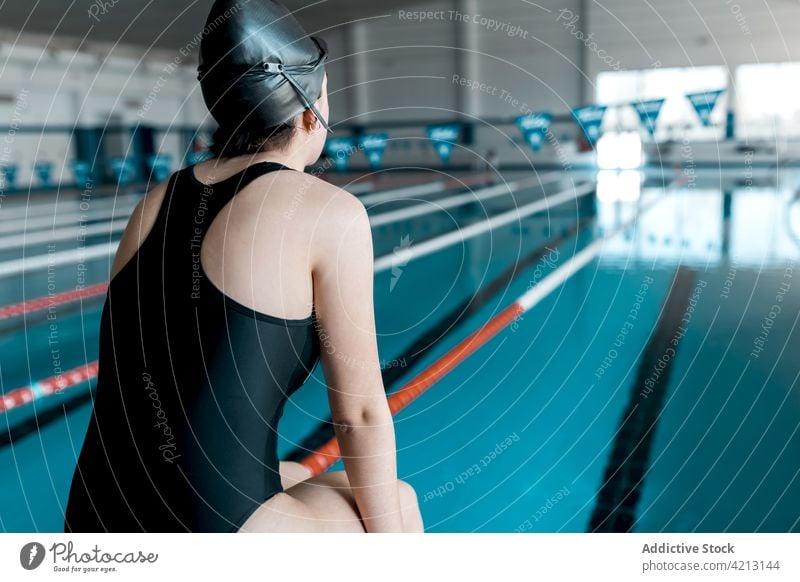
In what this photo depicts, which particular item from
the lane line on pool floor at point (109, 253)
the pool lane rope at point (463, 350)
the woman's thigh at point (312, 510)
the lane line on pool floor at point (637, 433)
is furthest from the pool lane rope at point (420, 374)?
the woman's thigh at point (312, 510)

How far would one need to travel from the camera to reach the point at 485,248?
5898mm

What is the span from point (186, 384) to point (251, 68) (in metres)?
0.45

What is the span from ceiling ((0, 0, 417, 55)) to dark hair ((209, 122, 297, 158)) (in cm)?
953

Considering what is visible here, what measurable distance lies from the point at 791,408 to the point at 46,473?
92.5 inches

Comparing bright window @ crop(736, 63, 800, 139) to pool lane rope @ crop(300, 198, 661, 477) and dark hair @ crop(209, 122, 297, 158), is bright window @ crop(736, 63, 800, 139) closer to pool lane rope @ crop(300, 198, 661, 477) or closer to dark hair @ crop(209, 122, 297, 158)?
pool lane rope @ crop(300, 198, 661, 477)

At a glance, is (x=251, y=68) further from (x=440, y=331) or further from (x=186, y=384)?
(x=440, y=331)

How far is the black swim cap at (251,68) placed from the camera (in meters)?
1.06

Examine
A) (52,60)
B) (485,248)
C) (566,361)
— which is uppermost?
(52,60)

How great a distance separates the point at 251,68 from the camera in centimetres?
107

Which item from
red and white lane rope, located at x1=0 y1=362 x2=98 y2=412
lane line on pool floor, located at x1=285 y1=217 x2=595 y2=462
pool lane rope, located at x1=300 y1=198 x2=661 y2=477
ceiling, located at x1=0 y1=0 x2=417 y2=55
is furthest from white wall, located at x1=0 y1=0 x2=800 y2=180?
red and white lane rope, located at x1=0 y1=362 x2=98 y2=412

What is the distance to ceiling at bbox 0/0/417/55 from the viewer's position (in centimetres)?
1135

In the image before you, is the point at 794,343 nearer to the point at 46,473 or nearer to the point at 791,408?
the point at 791,408

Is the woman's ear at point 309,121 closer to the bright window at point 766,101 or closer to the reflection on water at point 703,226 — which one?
the reflection on water at point 703,226
